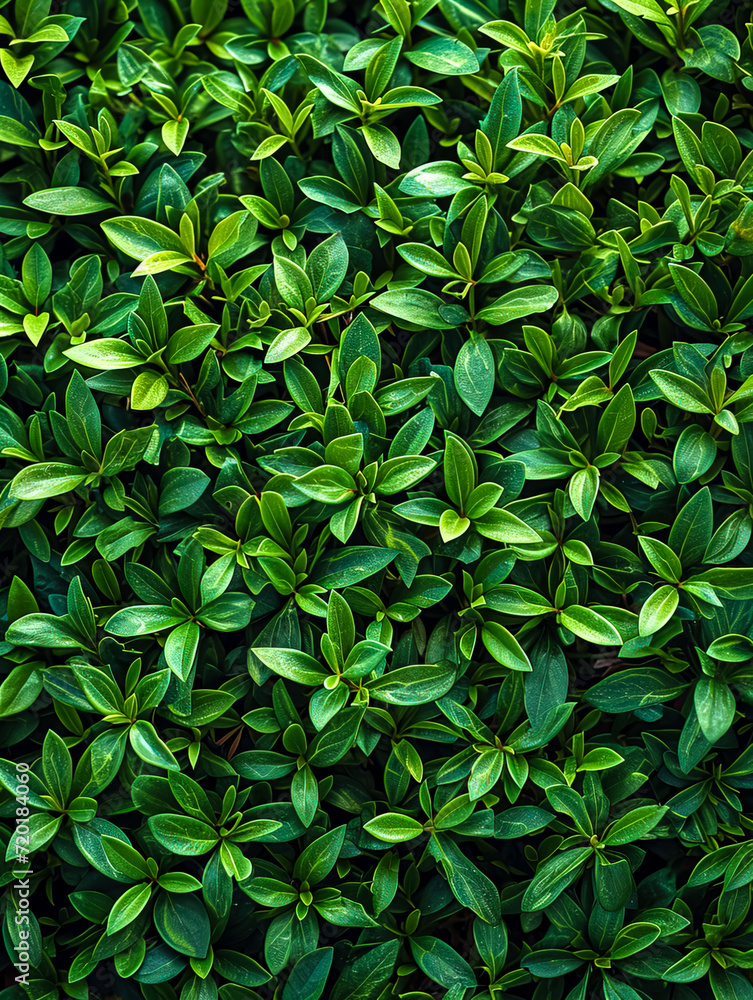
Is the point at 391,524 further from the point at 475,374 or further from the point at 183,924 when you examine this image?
the point at 183,924

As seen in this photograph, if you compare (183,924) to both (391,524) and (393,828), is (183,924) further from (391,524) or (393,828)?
(391,524)

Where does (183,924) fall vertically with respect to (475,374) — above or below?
below

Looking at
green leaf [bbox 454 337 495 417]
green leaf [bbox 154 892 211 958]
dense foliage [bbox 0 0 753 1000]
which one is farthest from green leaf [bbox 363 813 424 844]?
green leaf [bbox 454 337 495 417]

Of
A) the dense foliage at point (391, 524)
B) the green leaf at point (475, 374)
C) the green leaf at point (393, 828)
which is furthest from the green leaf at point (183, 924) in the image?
the green leaf at point (475, 374)

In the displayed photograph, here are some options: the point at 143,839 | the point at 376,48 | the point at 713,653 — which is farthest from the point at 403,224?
the point at 143,839

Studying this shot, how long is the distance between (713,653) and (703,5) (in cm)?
128

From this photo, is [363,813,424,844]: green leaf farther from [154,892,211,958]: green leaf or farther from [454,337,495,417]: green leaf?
[454,337,495,417]: green leaf

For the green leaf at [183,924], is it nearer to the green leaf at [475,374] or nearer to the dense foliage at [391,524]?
the dense foliage at [391,524]

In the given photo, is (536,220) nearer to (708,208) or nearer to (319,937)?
(708,208)

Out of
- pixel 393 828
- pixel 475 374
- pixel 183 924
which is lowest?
pixel 183 924

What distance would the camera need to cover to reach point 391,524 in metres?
1.50

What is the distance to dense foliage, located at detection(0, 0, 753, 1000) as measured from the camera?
1.45m

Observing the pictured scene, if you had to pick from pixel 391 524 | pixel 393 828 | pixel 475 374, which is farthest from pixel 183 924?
pixel 475 374

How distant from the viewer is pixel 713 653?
141cm
